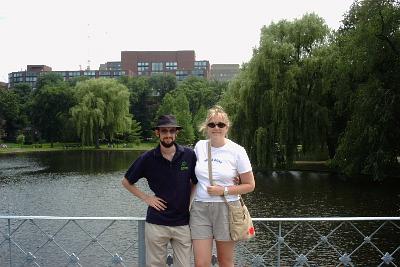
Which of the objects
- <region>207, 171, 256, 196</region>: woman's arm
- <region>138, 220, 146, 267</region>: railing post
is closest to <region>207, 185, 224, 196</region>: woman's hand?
<region>207, 171, 256, 196</region>: woman's arm

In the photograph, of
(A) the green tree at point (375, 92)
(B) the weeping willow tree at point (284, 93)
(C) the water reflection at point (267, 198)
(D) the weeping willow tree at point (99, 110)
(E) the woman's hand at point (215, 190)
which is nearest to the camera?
(E) the woman's hand at point (215, 190)

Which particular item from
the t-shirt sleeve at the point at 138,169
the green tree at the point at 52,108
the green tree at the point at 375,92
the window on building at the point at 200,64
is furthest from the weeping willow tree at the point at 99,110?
the window on building at the point at 200,64

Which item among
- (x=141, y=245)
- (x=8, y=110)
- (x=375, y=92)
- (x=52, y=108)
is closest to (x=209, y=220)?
(x=141, y=245)

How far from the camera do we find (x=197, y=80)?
86.9 metres

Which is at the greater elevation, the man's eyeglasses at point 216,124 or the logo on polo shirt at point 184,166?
the man's eyeglasses at point 216,124

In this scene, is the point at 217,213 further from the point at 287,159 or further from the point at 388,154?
the point at 287,159

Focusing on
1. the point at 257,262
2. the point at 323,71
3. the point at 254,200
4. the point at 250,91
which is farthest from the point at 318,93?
the point at 257,262

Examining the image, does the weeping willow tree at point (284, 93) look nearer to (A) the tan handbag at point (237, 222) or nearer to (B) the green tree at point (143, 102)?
(A) the tan handbag at point (237, 222)

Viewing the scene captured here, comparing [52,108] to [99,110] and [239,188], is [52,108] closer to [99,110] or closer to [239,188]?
[99,110]

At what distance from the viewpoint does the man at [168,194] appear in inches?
163

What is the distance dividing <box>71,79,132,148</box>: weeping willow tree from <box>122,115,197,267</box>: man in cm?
5386

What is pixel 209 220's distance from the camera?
164 inches

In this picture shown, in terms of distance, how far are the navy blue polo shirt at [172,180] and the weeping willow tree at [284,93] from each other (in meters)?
22.3

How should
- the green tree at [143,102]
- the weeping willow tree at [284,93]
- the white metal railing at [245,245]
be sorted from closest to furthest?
the white metal railing at [245,245] < the weeping willow tree at [284,93] < the green tree at [143,102]
